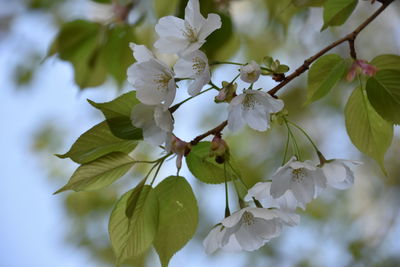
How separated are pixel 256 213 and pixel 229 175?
5cm

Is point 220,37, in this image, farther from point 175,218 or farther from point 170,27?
point 175,218

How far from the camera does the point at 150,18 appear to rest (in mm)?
1635

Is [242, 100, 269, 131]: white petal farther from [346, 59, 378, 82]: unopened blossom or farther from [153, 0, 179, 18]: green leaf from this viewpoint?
[153, 0, 179, 18]: green leaf

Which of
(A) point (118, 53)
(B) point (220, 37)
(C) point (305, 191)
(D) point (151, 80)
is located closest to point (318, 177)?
(C) point (305, 191)

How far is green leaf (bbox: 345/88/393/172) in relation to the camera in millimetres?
621

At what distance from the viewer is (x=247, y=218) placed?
0.63 m

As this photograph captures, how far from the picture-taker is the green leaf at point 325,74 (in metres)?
0.59

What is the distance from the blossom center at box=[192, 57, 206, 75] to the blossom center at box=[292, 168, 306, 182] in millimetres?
161

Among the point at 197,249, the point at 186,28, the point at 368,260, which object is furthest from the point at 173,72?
the point at 197,249

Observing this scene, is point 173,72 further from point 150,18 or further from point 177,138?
point 150,18

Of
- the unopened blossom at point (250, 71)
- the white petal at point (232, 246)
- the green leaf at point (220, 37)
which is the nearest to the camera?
the unopened blossom at point (250, 71)

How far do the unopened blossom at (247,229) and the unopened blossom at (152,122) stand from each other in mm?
125

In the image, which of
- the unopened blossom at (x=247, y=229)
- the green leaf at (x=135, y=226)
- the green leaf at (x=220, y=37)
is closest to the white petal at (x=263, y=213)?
the unopened blossom at (x=247, y=229)

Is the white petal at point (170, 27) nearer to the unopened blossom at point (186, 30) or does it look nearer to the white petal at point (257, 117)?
the unopened blossom at point (186, 30)
